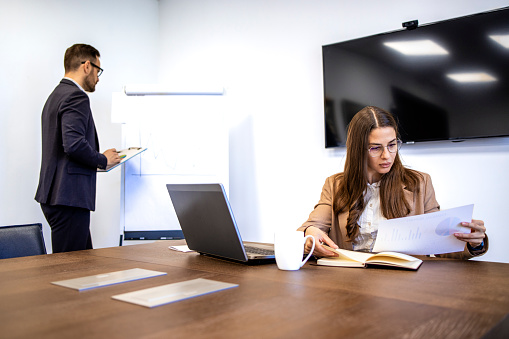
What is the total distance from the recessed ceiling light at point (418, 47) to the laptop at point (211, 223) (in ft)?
6.00

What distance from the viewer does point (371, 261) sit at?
120 cm

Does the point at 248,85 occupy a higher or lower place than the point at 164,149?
higher

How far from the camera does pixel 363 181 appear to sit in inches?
71.3

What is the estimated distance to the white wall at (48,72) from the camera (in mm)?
3162

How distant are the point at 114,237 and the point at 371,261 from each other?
2974 mm

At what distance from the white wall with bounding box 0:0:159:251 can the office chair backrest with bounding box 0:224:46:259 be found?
1.71m

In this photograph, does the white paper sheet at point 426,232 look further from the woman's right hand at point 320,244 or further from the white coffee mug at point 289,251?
the white coffee mug at point 289,251

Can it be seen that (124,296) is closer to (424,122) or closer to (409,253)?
(409,253)

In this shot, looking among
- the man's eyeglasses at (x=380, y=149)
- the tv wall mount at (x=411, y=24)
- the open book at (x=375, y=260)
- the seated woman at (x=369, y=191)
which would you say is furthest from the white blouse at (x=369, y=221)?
the tv wall mount at (x=411, y=24)

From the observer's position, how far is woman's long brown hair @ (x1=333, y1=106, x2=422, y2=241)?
172 cm

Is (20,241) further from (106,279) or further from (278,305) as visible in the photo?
(278,305)

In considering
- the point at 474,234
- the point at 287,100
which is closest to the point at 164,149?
the point at 287,100

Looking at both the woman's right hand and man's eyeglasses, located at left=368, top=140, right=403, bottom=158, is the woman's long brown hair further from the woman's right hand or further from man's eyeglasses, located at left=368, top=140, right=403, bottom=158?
the woman's right hand

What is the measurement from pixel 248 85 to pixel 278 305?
9.87 feet
